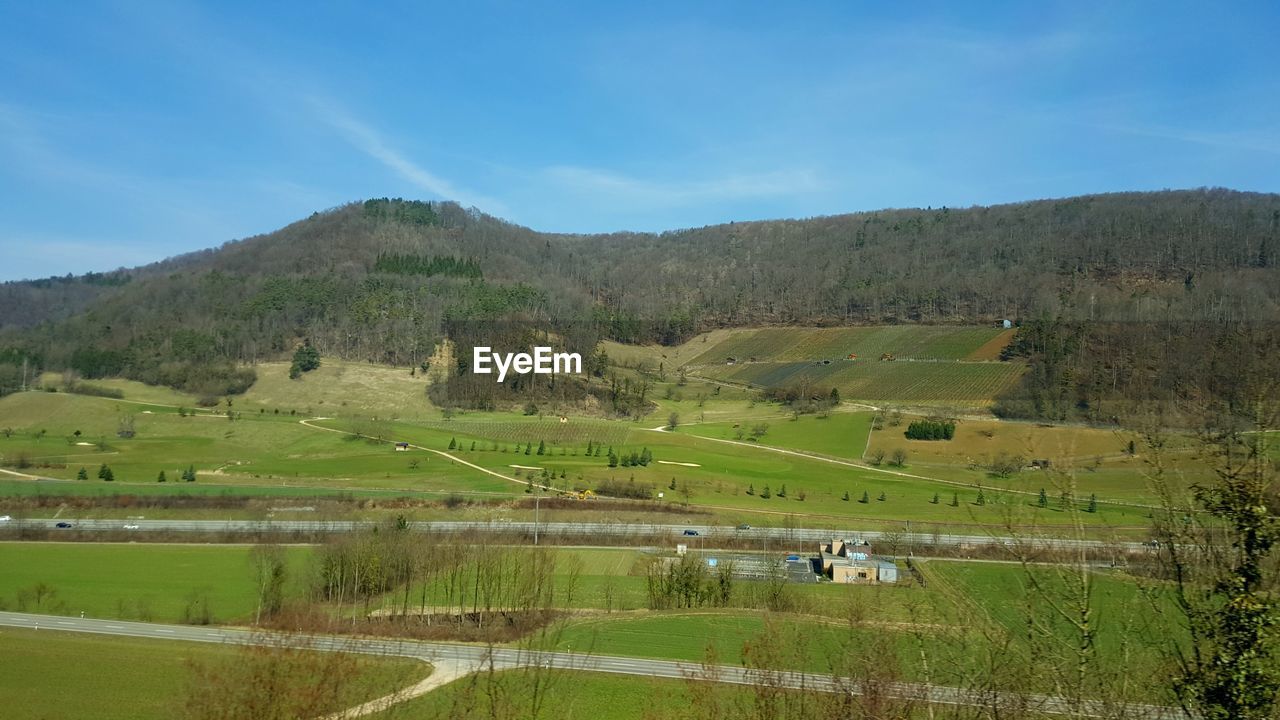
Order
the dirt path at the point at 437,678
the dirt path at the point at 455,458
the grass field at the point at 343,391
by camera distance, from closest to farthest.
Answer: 1. the dirt path at the point at 437,678
2. the dirt path at the point at 455,458
3. the grass field at the point at 343,391

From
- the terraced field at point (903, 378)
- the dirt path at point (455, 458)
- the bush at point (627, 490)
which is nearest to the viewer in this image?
the bush at point (627, 490)

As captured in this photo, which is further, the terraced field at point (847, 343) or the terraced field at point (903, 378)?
the terraced field at point (847, 343)

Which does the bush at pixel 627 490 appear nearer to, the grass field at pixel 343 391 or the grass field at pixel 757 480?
the grass field at pixel 757 480

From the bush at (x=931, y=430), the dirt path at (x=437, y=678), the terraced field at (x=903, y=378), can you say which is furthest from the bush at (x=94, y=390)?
the dirt path at (x=437, y=678)

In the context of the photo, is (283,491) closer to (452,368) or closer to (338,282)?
(452,368)

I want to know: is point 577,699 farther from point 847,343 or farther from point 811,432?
point 847,343

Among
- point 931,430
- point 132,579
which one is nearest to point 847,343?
point 931,430
